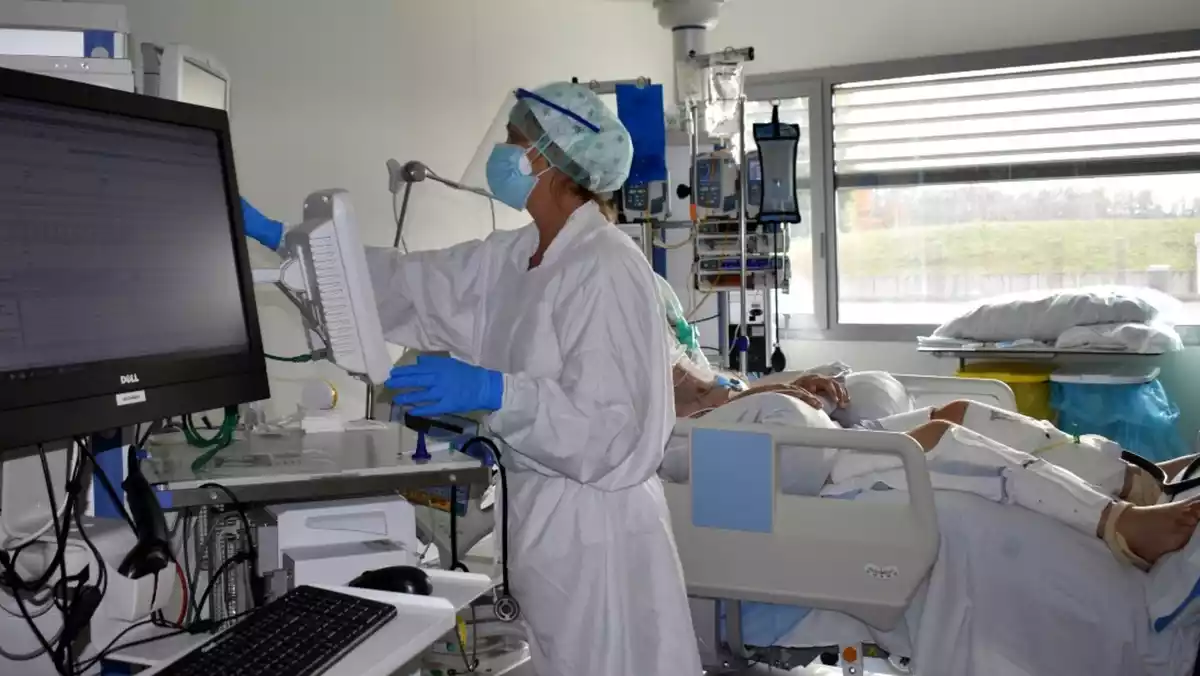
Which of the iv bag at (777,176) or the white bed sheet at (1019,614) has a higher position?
the iv bag at (777,176)

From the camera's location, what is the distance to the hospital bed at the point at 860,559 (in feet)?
6.37

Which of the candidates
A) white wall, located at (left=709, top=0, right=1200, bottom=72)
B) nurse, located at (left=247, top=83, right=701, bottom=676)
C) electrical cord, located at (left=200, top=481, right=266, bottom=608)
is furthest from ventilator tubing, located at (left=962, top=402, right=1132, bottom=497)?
white wall, located at (left=709, top=0, right=1200, bottom=72)

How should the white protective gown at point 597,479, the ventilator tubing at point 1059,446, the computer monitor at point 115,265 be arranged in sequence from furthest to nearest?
the ventilator tubing at point 1059,446 < the white protective gown at point 597,479 < the computer monitor at point 115,265

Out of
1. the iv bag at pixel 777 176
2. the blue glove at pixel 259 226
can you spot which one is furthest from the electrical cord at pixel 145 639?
the iv bag at pixel 777 176

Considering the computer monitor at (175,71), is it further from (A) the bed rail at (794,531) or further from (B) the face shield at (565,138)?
(A) the bed rail at (794,531)

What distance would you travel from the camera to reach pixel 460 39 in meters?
3.46

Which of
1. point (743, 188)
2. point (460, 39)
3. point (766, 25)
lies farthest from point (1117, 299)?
point (460, 39)

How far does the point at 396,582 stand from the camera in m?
1.24

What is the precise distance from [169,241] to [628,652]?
100cm

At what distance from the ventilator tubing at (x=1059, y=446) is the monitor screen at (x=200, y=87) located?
71.8 inches

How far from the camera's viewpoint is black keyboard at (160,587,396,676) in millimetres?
983

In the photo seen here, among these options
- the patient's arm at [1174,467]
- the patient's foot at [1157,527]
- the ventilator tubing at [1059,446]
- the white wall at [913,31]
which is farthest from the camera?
the white wall at [913,31]

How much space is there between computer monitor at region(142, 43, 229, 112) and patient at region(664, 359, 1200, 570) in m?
1.23

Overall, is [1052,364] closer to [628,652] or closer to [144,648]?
[628,652]
